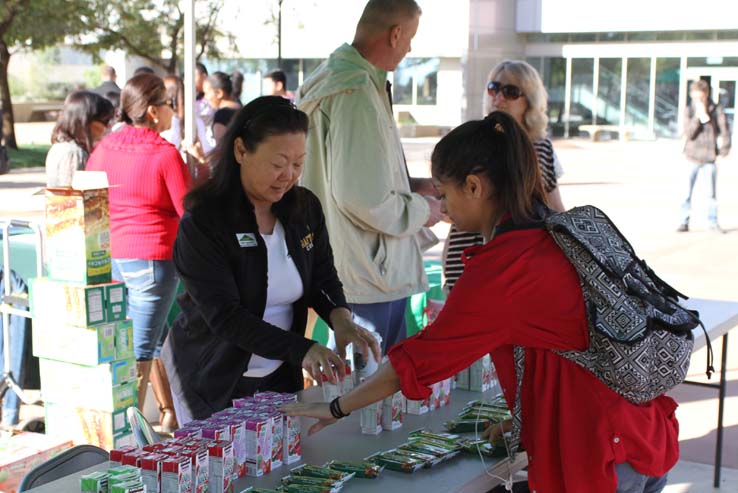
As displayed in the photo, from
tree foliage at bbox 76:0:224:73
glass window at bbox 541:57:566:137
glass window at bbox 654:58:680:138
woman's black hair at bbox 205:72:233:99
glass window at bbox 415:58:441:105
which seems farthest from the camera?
glass window at bbox 415:58:441:105

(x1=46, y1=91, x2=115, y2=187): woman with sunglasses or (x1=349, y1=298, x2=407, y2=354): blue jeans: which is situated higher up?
(x1=46, y1=91, x2=115, y2=187): woman with sunglasses

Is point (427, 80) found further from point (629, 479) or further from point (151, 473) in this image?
point (151, 473)

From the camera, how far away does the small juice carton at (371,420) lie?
2496 millimetres

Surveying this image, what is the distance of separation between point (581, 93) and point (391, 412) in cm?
2659

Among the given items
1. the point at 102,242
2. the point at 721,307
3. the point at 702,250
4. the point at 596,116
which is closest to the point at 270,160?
the point at 102,242

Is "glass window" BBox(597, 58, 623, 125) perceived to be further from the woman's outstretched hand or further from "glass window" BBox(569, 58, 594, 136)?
the woman's outstretched hand

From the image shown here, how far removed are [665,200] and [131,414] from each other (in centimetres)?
1367

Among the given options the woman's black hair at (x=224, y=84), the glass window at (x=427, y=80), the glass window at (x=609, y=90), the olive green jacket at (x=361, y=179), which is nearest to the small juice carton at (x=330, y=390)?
the olive green jacket at (x=361, y=179)

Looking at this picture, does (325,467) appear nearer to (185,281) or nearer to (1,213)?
(185,281)

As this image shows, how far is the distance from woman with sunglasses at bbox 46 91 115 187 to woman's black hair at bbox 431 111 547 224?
3.76 m

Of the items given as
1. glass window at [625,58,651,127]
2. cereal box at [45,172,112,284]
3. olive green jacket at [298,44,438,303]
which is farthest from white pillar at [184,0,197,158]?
glass window at [625,58,651,127]

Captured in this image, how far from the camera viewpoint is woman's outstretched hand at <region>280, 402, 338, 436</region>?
87.0 inches

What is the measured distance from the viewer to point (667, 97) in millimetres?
26266

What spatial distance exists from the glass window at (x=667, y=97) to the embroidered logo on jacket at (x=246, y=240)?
25432 mm
